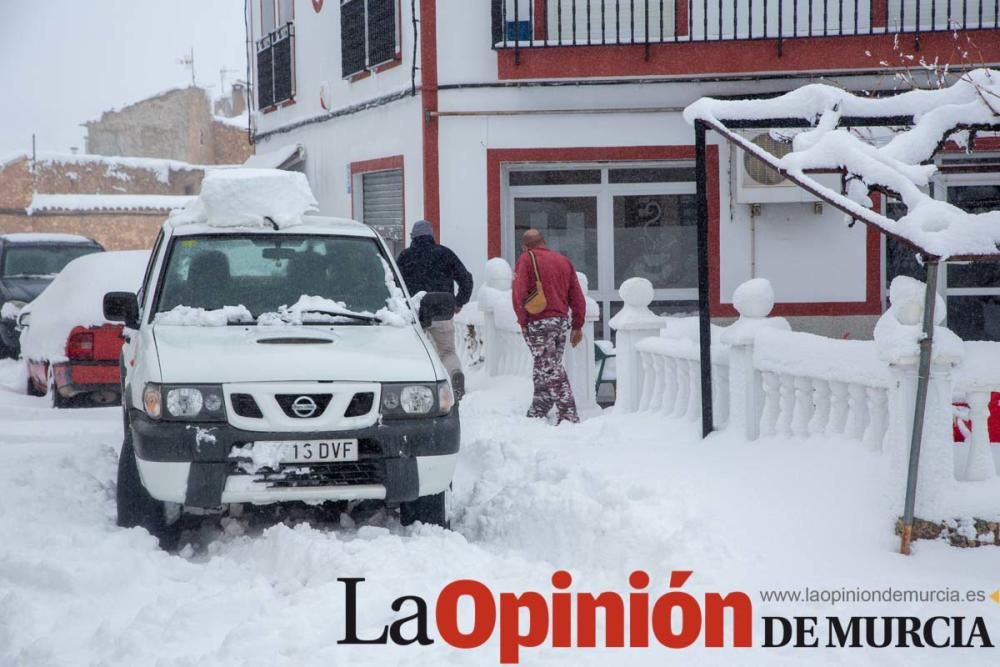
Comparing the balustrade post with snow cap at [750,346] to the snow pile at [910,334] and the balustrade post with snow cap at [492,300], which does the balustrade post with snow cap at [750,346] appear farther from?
the balustrade post with snow cap at [492,300]

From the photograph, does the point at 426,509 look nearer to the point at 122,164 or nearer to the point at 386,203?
the point at 386,203

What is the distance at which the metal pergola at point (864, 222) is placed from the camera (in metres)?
5.69

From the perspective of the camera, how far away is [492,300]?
1288cm

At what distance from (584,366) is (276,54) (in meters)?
11.3

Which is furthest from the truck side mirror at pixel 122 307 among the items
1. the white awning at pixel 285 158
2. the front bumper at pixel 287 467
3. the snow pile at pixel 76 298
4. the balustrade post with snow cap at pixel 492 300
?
the white awning at pixel 285 158

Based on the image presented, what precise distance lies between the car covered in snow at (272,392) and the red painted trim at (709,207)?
287 inches

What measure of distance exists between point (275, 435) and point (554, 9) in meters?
9.54

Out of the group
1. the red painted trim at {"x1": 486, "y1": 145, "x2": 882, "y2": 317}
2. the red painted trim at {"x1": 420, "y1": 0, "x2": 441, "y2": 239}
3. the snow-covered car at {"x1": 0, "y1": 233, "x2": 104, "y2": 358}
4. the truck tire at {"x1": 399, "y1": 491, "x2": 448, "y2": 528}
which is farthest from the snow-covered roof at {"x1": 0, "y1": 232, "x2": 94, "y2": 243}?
the truck tire at {"x1": 399, "y1": 491, "x2": 448, "y2": 528}

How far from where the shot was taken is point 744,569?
572 cm

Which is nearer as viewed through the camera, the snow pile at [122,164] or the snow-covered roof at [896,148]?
the snow-covered roof at [896,148]

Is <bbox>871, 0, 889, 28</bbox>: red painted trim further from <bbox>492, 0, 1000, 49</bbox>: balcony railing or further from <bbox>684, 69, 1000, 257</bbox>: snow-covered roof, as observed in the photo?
<bbox>684, 69, 1000, 257</bbox>: snow-covered roof

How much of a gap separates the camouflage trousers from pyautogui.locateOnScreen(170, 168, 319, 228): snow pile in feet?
10.1

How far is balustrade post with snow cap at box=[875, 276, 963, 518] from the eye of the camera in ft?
18.9

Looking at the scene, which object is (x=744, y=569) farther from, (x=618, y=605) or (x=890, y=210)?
(x=890, y=210)
